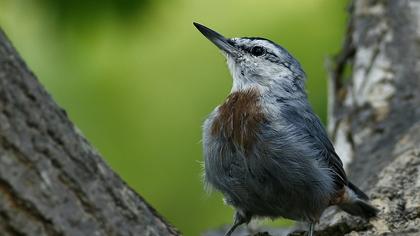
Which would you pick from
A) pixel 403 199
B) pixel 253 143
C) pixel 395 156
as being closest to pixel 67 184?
pixel 253 143

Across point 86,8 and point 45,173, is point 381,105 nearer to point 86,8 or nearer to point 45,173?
point 86,8

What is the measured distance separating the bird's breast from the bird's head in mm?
259

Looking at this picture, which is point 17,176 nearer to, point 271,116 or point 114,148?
point 271,116

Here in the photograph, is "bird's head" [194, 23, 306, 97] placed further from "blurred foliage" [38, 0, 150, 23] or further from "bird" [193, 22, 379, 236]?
"blurred foliage" [38, 0, 150, 23]

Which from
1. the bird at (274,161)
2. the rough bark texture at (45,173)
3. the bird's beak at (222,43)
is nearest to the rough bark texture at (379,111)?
the bird at (274,161)

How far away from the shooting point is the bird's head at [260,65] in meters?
5.06

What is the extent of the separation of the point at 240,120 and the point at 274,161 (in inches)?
13.8

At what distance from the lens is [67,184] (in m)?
2.75

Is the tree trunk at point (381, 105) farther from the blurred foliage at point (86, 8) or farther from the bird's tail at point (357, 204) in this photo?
the blurred foliage at point (86, 8)

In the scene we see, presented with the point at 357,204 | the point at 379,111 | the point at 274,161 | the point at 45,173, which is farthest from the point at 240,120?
the point at 45,173

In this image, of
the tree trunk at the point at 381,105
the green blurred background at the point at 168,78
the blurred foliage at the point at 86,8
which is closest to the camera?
the tree trunk at the point at 381,105

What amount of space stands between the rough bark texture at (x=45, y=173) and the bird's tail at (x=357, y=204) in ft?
6.17

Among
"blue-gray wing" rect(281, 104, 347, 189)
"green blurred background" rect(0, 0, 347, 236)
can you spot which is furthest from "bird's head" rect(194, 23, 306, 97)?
"green blurred background" rect(0, 0, 347, 236)

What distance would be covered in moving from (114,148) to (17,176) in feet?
12.2
